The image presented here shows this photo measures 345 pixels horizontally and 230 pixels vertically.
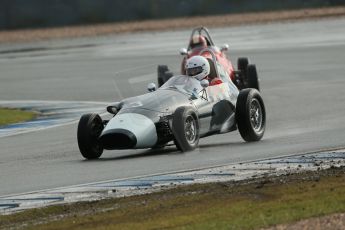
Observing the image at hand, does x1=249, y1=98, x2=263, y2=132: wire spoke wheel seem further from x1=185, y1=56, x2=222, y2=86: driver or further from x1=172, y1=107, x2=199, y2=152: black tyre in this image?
x1=172, y1=107, x2=199, y2=152: black tyre

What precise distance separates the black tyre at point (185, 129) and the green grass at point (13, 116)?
646 cm

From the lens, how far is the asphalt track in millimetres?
14172

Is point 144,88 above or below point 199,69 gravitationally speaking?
below

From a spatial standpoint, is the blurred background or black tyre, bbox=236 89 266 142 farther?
the blurred background

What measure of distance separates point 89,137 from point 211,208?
4642mm

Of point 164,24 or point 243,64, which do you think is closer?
point 243,64

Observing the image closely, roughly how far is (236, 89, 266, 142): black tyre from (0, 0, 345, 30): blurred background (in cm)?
3360

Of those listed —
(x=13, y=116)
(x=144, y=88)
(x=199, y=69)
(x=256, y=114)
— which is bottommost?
(x=256, y=114)

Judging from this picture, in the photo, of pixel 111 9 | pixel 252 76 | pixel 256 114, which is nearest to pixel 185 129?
pixel 256 114

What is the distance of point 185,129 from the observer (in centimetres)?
1494

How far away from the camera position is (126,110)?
15000 millimetres

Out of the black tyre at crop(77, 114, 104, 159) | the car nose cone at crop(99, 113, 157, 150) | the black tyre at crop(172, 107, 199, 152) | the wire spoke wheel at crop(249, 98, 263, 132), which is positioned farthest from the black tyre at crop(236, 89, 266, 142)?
the black tyre at crop(77, 114, 104, 159)

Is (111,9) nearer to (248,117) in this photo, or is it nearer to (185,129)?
(248,117)

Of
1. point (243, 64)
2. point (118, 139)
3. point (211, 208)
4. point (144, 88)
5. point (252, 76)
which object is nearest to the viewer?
point (211, 208)
